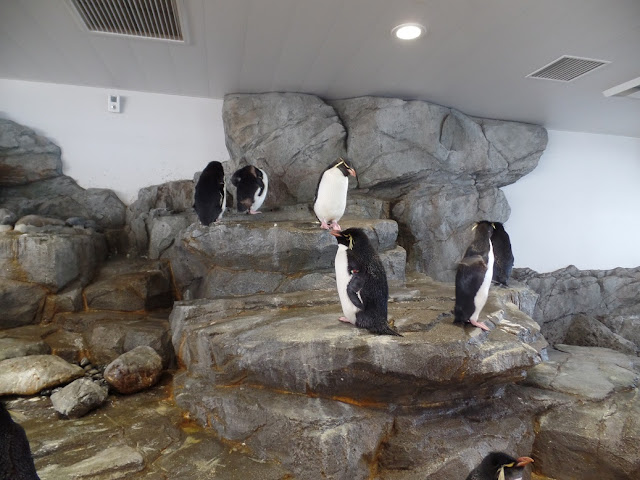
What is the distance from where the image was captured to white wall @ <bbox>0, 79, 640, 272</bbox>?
228 inches

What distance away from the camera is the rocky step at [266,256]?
4352 mm

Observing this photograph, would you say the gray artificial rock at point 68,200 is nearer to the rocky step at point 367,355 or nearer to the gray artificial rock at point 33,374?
the gray artificial rock at point 33,374

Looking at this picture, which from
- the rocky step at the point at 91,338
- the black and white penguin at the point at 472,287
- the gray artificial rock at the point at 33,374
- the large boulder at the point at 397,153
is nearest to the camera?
the black and white penguin at the point at 472,287

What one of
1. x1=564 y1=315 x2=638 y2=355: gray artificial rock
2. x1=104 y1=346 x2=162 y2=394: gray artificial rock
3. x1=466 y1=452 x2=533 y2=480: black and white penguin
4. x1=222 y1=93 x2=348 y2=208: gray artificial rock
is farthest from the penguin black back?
x1=564 y1=315 x2=638 y2=355: gray artificial rock

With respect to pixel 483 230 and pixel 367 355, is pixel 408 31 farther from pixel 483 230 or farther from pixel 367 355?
pixel 367 355

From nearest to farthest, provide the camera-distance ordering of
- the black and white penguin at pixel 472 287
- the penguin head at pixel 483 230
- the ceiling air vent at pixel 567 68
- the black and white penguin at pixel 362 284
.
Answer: the black and white penguin at pixel 362 284, the black and white penguin at pixel 472 287, the penguin head at pixel 483 230, the ceiling air vent at pixel 567 68

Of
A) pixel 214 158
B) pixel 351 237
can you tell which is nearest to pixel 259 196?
pixel 214 158

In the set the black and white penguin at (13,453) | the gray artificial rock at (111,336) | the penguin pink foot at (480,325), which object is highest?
the penguin pink foot at (480,325)

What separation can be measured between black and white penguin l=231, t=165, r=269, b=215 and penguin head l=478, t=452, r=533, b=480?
3681 millimetres

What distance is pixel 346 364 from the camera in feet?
8.99

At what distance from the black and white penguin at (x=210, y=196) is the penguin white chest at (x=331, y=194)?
3.60 ft

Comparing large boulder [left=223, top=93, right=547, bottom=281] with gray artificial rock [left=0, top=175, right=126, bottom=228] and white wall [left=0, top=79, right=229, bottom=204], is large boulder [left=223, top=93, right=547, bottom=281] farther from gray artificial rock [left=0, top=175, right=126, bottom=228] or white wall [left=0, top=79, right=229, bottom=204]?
gray artificial rock [left=0, top=175, right=126, bottom=228]

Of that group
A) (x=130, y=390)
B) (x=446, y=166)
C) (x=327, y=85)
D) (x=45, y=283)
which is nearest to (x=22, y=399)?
(x=130, y=390)

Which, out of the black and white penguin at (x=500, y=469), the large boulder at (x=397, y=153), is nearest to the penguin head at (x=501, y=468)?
the black and white penguin at (x=500, y=469)
